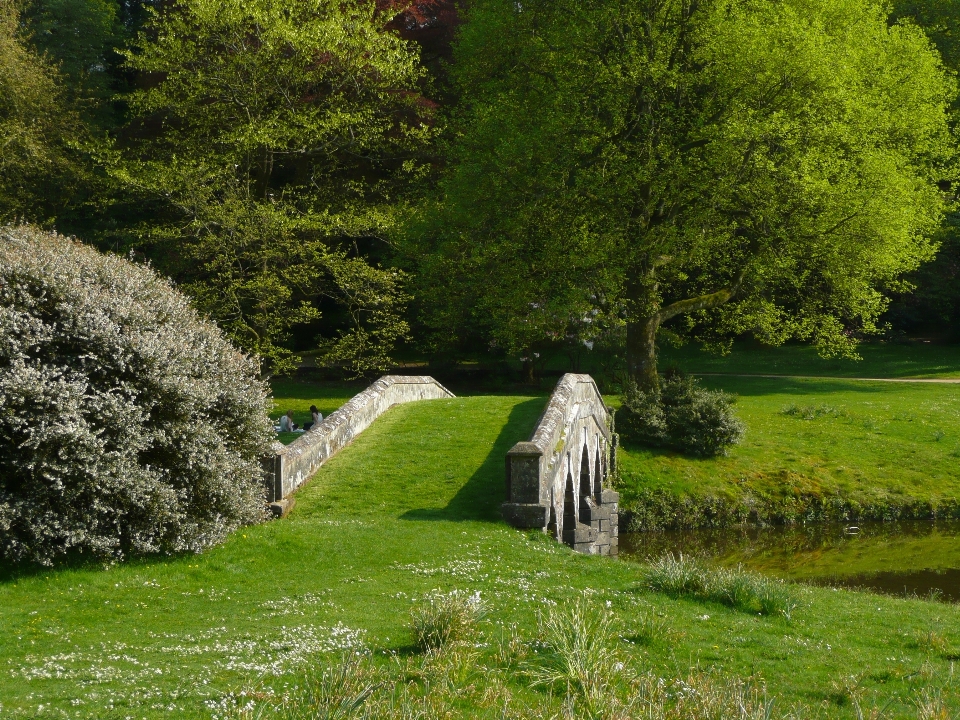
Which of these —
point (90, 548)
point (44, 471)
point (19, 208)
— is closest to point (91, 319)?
point (44, 471)

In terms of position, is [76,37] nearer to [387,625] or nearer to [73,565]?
[73,565]

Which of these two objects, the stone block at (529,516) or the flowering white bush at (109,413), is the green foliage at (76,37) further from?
the stone block at (529,516)

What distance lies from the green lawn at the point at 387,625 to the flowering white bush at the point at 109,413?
509 mm

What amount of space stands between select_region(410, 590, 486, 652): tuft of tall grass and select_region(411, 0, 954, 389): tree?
55.1 ft

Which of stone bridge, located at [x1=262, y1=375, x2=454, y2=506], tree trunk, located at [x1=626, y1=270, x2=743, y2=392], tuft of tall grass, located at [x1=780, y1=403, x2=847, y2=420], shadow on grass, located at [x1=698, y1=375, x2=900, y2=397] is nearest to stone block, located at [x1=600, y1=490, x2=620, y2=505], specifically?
tree trunk, located at [x1=626, y1=270, x2=743, y2=392]

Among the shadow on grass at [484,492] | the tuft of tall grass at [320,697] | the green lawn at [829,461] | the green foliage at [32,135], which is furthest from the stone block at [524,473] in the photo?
the green foliage at [32,135]

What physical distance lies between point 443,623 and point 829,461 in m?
20.7

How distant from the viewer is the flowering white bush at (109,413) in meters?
11.3

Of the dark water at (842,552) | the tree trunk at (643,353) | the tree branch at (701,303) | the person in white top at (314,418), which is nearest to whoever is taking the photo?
the dark water at (842,552)

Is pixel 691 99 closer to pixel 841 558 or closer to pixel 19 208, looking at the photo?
pixel 841 558

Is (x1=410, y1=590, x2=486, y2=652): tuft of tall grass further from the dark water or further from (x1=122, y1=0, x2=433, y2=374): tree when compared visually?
(x1=122, y1=0, x2=433, y2=374): tree

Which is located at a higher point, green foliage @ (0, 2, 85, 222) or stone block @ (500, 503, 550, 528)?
green foliage @ (0, 2, 85, 222)

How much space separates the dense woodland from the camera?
25.1 meters

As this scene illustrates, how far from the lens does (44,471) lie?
11.3 m
